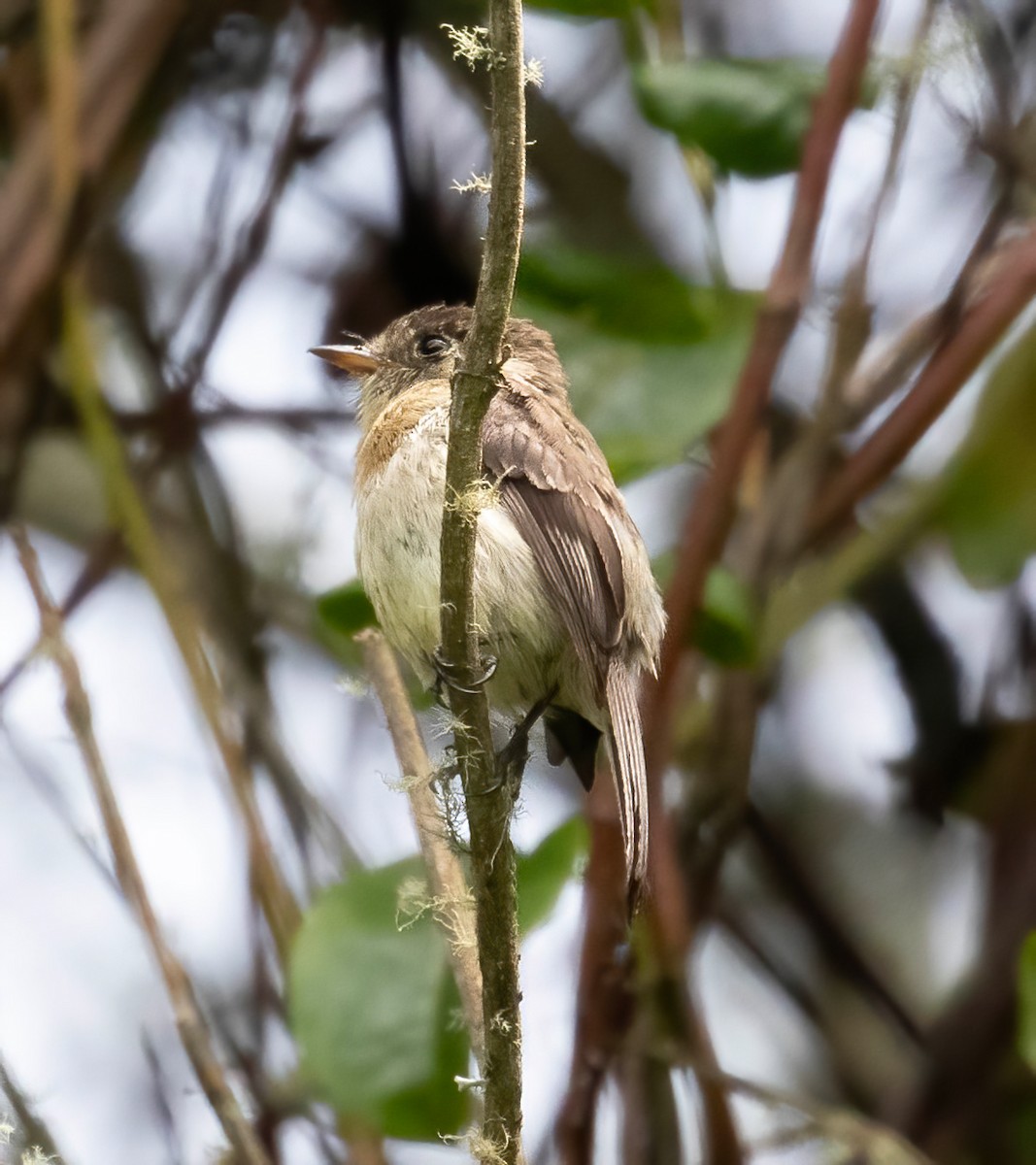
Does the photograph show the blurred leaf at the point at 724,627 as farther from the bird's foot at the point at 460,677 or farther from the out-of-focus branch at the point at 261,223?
the out-of-focus branch at the point at 261,223

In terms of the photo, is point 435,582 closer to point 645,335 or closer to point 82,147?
point 645,335

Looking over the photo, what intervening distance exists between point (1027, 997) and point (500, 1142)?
1295 millimetres

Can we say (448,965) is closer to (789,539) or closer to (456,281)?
(789,539)

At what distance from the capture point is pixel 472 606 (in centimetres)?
264

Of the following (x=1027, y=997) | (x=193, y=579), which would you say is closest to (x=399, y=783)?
(x=1027, y=997)

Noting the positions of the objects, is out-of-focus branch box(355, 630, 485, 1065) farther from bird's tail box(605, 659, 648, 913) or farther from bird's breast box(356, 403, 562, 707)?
bird's tail box(605, 659, 648, 913)

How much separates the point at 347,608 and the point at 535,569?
598 mm

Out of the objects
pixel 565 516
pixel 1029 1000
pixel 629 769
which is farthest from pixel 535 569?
→ pixel 1029 1000

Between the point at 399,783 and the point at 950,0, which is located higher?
the point at 950,0

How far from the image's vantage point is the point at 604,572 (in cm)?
348

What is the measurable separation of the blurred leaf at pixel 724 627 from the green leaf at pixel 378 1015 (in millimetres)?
789

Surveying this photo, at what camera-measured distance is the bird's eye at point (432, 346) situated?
4.19m

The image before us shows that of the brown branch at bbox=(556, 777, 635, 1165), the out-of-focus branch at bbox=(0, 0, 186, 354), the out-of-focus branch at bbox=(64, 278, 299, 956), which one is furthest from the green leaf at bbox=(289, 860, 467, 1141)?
the out-of-focus branch at bbox=(0, 0, 186, 354)

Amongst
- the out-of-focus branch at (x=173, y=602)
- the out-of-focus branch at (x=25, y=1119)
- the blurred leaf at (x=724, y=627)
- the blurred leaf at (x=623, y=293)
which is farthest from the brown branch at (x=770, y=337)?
the out-of-focus branch at (x=25, y=1119)
